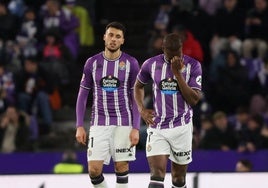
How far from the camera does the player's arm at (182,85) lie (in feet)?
37.1

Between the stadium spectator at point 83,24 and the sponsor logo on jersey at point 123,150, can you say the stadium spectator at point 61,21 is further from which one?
the sponsor logo on jersey at point 123,150

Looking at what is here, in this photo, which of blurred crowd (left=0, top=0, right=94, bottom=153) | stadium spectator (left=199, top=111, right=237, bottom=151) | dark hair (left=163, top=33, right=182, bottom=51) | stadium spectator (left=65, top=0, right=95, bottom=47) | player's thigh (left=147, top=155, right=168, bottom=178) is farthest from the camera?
stadium spectator (left=65, top=0, right=95, bottom=47)

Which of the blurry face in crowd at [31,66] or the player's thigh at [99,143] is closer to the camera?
the player's thigh at [99,143]

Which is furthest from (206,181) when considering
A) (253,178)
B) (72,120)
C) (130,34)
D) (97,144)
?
(130,34)

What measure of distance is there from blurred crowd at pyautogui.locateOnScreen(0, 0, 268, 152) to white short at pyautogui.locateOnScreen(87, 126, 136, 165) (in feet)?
15.7

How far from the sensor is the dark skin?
11.3 m

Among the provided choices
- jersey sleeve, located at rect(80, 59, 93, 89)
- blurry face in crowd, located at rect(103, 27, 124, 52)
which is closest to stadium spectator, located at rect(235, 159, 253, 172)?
jersey sleeve, located at rect(80, 59, 93, 89)

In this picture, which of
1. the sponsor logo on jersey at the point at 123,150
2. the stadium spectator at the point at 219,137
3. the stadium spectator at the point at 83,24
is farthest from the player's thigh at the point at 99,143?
the stadium spectator at the point at 83,24

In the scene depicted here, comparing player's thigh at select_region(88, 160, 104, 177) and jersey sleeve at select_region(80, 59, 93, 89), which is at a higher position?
jersey sleeve at select_region(80, 59, 93, 89)

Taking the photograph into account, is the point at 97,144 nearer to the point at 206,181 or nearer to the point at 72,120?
the point at 206,181

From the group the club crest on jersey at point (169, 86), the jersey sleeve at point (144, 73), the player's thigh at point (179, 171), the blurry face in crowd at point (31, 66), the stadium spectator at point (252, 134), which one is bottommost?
the stadium spectator at point (252, 134)

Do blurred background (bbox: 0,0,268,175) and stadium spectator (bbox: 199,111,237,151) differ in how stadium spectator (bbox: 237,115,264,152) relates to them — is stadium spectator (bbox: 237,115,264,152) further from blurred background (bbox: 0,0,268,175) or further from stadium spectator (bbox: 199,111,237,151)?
stadium spectator (bbox: 199,111,237,151)

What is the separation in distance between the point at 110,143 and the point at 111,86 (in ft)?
1.97

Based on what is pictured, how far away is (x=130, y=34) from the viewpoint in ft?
65.4
